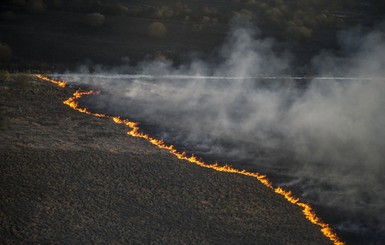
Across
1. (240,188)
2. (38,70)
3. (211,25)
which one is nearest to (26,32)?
(38,70)

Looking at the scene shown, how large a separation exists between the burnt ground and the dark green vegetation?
6895 mm

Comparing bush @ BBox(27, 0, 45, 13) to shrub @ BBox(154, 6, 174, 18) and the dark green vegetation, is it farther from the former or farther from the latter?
shrub @ BBox(154, 6, 174, 18)

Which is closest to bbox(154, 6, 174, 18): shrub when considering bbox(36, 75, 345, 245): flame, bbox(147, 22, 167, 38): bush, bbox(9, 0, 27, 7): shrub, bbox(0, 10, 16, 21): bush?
bbox(147, 22, 167, 38): bush

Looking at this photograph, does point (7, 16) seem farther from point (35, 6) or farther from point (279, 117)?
point (279, 117)

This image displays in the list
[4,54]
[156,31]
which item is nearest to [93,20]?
[156,31]

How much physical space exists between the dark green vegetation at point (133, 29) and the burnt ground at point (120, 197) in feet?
22.6

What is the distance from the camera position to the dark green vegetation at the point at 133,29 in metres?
17.3

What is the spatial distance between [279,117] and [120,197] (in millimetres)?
5863

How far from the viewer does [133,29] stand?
904 inches

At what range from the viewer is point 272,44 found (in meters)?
21.2

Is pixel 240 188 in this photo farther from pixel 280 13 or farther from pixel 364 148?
pixel 280 13

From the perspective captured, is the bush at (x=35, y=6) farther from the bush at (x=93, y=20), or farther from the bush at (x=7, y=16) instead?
the bush at (x=93, y=20)

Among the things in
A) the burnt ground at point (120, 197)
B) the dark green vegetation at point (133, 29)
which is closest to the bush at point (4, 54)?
the dark green vegetation at point (133, 29)

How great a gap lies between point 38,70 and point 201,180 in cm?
856
